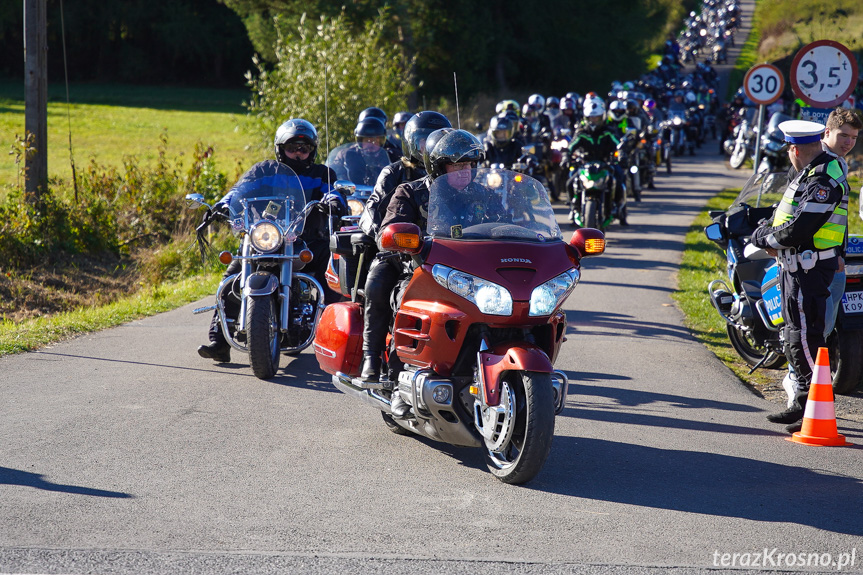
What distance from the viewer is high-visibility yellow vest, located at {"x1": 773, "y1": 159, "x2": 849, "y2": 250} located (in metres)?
6.05

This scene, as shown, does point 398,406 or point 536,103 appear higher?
point 536,103

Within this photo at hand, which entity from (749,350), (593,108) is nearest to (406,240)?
(749,350)

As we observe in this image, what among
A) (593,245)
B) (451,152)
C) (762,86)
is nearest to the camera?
(593,245)

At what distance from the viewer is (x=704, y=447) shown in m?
5.84

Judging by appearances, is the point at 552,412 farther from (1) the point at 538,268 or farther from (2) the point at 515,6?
(2) the point at 515,6

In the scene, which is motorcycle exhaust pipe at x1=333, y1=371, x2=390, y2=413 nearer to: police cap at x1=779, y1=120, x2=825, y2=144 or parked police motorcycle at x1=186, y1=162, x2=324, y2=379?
parked police motorcycle at x1=186, y1=162, x2=324, y2=379

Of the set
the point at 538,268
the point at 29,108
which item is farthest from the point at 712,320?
the point at 29,108

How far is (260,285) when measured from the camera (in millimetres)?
7312

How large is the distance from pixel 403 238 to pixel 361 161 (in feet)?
17.9

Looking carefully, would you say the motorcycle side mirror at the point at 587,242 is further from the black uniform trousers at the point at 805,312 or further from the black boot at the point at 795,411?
the black boot at the point at 795,411

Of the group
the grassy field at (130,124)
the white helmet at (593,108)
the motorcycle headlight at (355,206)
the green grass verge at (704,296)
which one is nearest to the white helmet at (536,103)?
the green grass verge at (704,296)

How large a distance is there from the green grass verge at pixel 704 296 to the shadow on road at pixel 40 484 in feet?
16.0

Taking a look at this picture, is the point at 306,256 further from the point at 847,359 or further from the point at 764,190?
the point at 847,359

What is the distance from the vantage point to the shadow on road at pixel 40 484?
4.77 metres
